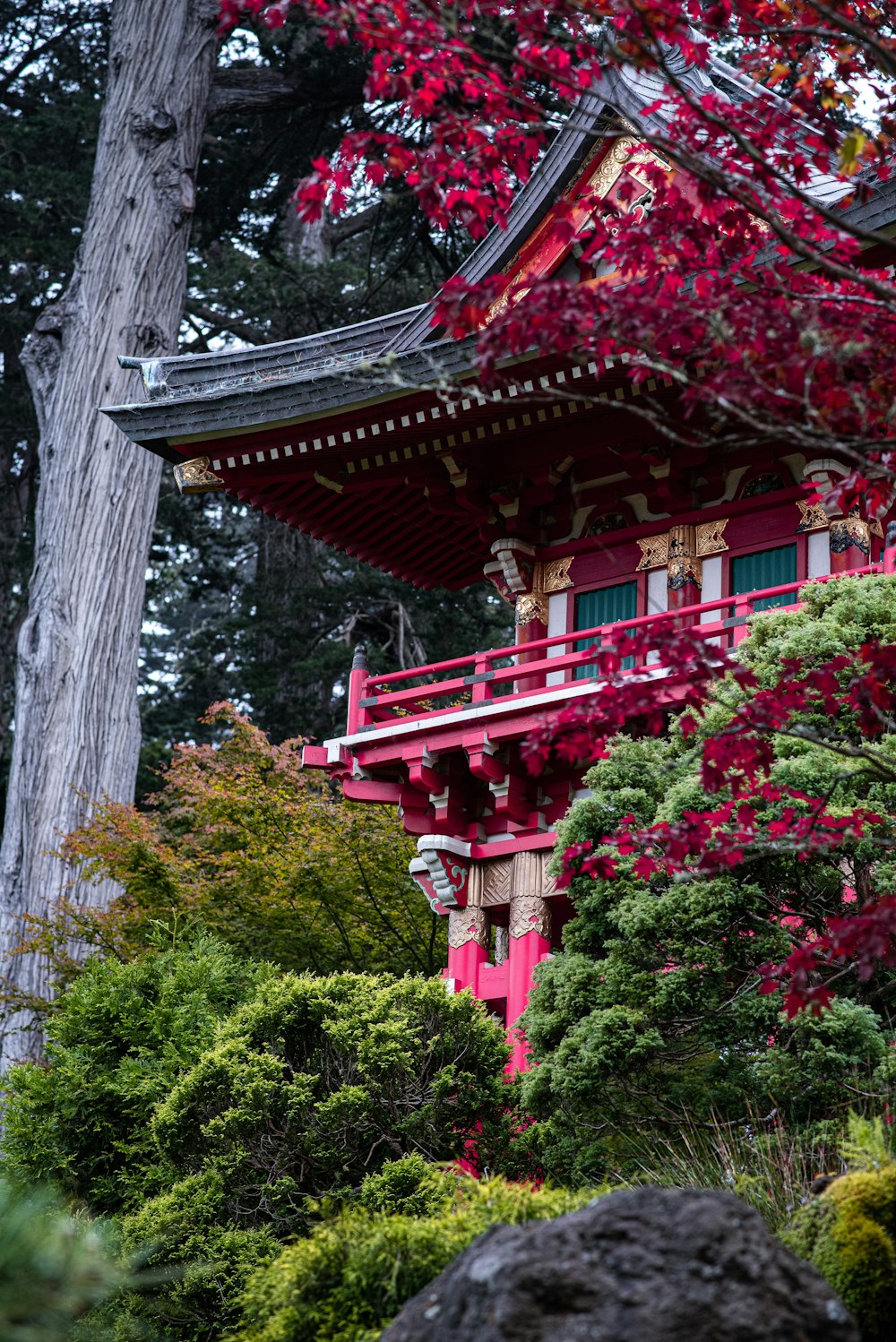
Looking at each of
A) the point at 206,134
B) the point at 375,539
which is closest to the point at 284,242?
the point at 206,134

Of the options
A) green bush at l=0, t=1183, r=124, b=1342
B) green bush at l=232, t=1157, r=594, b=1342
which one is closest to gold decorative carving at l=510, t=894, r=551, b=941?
green bush at l=232, t=1157, r=594, b=1342

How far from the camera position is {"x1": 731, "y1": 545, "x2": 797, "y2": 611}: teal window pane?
13312 millimetres

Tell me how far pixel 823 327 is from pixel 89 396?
17.3 meters

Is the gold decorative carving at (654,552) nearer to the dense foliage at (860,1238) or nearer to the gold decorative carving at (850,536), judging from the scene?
the gold decorative carving at (850,536)

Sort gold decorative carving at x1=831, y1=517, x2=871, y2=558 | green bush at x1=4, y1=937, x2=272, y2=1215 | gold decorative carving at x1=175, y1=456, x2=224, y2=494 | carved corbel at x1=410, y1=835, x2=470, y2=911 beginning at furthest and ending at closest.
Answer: gold decorative carving at x1=175, y1=456, x2=224, y2=494
carved corbel at x1=410, y1=835, x2=470, y2=911
gold decorative carving at x1=831, y1=517, x2=871, y2=558
green bush at x1=4, y1=937, x2=272, y2=1215

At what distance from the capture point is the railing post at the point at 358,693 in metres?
13.9

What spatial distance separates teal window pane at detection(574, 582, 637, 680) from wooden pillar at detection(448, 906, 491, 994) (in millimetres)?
2206

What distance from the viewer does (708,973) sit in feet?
31.9

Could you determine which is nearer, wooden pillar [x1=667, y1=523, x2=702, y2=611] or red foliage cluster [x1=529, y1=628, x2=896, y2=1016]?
red foliage cluster [x1=529, y1=628, x2=896, y2=1016]

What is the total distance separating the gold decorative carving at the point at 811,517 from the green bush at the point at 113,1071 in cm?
544

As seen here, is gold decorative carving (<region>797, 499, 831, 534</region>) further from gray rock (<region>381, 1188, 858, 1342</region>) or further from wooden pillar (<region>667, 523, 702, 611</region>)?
gray rock (<region>381, 1188, 858, 1342</region>)

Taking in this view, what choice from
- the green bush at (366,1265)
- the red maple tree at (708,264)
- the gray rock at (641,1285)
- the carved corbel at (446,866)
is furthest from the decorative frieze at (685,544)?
the gray rock at (641,1285)

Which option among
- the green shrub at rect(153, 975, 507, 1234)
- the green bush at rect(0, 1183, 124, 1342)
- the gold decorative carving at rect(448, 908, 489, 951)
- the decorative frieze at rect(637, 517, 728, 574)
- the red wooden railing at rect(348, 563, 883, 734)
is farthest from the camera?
the decorative frieze at rect(637, 517, 728, 574)

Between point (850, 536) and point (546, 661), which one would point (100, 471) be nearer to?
point (546, 661)
